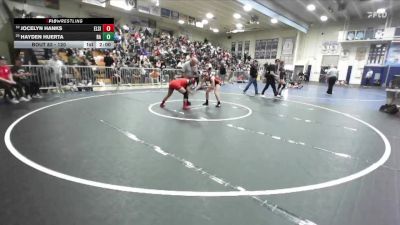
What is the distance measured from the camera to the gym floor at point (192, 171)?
2623mm

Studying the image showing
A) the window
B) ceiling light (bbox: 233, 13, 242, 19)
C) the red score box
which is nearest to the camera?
the red score box

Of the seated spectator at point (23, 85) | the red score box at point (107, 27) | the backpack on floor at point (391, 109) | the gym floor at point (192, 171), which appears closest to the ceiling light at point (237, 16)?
the red score box at point (107, 27)

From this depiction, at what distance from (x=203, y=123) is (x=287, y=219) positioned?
160 inches

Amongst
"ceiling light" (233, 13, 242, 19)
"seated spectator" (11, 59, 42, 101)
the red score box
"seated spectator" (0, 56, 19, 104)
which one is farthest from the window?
"seated spectator" (0, 56, 19, 104)

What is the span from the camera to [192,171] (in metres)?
3.61

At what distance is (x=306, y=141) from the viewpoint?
17.4 feet

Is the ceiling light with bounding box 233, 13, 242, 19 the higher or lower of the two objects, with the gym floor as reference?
higher

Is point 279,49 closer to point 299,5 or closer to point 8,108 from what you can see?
point 299,5
